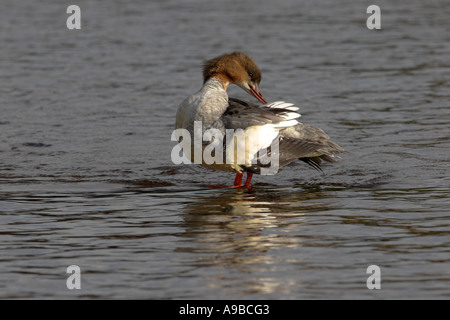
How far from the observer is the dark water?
6.01 meters

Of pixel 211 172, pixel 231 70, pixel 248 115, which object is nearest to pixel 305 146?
pixel 248 115

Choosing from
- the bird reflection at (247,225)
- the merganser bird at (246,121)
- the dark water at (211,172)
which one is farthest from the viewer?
the merganser bird at (246,121)

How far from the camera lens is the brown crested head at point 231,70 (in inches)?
359

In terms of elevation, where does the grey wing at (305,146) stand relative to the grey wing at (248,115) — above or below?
below

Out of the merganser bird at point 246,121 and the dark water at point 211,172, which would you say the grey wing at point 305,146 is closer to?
the merganser bird at point 246,121

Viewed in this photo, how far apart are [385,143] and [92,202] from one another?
4260 millimetres

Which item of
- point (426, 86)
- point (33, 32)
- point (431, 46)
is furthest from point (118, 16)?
point (426, 86)

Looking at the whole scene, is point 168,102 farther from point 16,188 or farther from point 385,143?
point 16,188

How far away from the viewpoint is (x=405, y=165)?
9.70 metres

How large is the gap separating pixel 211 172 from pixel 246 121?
152cm

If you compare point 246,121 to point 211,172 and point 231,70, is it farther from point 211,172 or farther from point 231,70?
point 211,172

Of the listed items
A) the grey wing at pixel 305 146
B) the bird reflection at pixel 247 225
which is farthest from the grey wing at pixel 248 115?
the bird reflection at pixel 247 225

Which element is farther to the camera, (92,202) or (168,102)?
(168,102)
